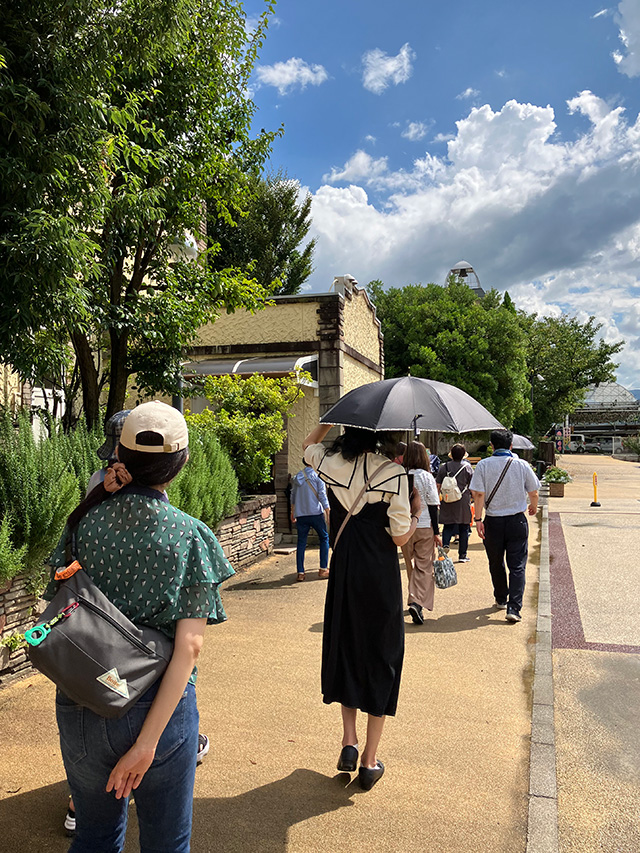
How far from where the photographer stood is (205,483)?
8.21 meters

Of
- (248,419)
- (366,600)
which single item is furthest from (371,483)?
(248,419)

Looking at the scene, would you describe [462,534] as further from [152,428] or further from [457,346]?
[457,346]

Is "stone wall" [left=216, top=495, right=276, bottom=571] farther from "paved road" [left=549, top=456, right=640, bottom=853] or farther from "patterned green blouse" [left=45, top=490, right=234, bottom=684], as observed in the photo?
"patterned green blouse" [left=45, top=490, right=234, bottom=684]

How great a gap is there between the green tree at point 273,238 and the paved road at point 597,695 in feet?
57.4

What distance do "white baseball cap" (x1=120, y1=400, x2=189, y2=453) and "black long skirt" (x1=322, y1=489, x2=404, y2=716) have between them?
179cm

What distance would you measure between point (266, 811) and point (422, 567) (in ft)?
12.6

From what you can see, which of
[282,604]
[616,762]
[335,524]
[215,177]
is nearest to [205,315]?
[215,177]

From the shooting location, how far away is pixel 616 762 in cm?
374

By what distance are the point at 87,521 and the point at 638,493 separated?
2383 centimetres

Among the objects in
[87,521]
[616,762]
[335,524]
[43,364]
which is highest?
[43,364]

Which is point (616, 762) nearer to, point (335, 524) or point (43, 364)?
point (335, 524)

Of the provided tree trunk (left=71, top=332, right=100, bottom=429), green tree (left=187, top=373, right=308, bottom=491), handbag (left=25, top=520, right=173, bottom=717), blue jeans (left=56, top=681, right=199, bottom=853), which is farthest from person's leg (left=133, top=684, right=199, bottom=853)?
green tree (left=187, top=373, right=308, bottom=491)

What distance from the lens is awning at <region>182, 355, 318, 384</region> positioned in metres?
12.0

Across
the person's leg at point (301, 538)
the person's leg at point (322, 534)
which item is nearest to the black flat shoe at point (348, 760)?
the person's leg at point (301, 538)
